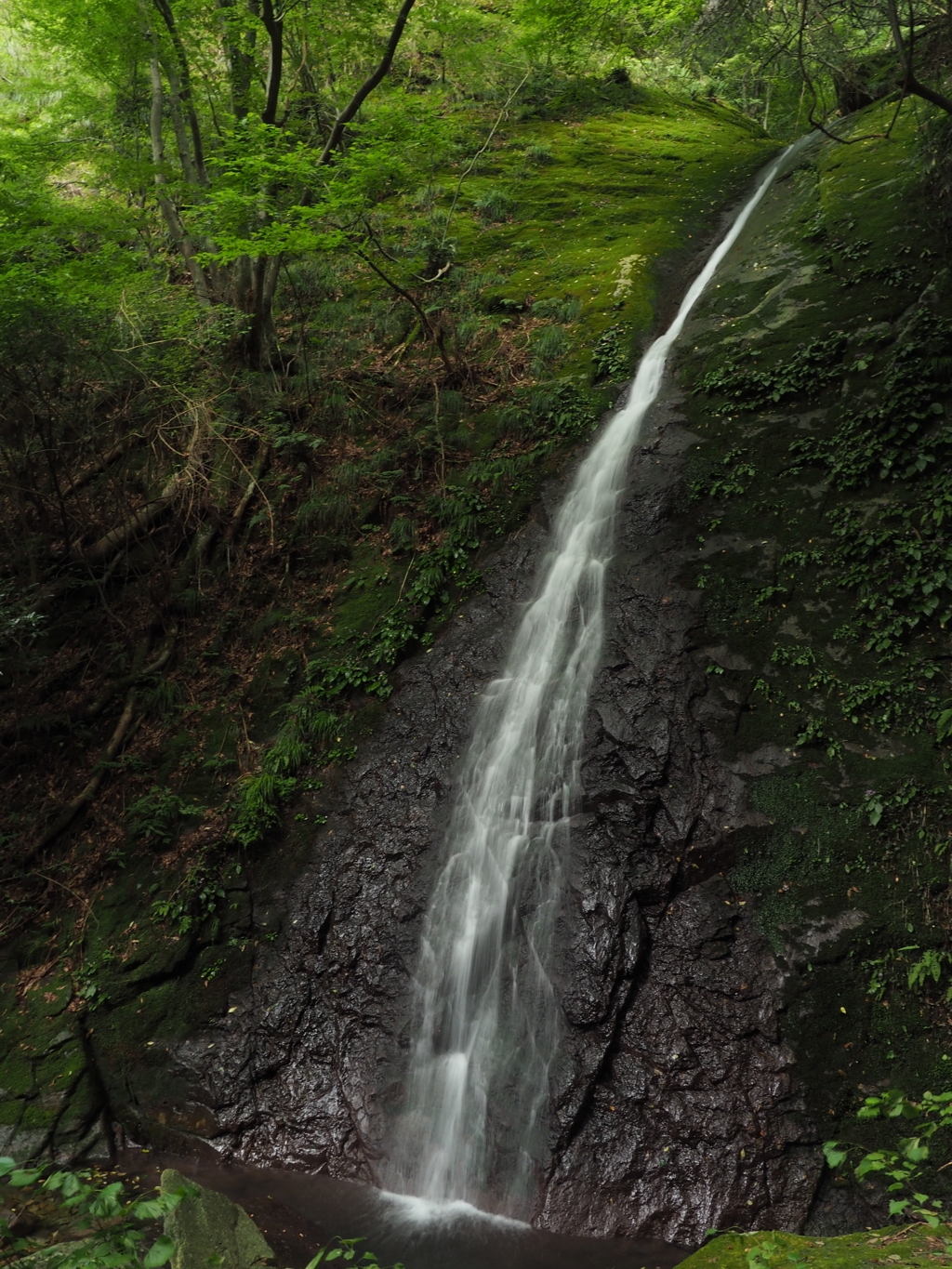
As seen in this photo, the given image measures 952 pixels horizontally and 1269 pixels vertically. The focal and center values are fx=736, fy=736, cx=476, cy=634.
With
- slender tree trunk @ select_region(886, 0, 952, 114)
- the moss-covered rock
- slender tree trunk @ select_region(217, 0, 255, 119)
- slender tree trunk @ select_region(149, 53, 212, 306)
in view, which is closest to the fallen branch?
the moss-covered rock

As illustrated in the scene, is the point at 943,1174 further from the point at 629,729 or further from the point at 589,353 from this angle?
the point at 589,353

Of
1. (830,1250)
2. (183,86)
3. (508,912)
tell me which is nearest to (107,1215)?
(830,1250)

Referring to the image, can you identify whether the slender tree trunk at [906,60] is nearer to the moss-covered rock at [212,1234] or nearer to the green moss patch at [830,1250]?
the green moss patch at [830,1250]

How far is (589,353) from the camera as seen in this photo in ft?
32.3

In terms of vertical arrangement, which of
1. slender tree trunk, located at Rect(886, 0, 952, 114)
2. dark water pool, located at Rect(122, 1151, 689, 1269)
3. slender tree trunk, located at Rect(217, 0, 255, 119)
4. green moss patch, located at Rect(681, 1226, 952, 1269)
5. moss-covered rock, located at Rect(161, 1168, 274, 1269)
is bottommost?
dark water pool, located at Rect(122, 1151, 689, 1269)

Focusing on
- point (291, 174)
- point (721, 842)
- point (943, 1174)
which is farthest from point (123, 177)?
point (943, 1174)

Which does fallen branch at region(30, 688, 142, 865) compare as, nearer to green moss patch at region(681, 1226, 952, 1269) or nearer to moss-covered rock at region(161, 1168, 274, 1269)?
moss-covered rock at region(161, 1168, 274, 1269)

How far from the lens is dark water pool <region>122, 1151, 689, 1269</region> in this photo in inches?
169

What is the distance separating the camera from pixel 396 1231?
4.61 meters

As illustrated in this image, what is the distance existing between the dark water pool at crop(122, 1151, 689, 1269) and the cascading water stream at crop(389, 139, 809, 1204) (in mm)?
213

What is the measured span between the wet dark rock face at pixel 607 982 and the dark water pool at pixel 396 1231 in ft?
0.41

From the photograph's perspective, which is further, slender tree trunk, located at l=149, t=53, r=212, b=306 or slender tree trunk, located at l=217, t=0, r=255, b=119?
slender tree trunk, located at l=149, t=53, r=212, b=306

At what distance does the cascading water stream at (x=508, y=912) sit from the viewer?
5.06 m

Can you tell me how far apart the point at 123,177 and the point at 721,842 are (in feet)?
34.9
